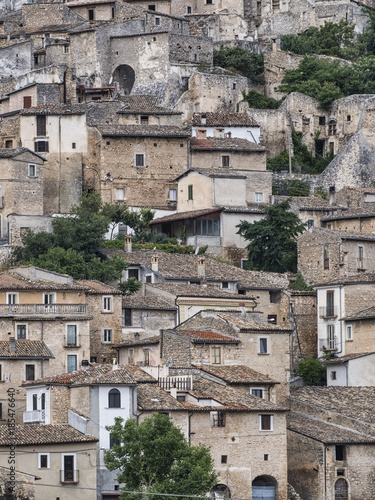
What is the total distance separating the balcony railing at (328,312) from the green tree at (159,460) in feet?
62.7

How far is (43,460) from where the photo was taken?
56.7 meters

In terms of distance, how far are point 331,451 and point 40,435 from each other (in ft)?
39.7

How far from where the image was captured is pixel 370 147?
99062mm

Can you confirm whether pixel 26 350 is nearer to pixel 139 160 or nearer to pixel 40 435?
pixel 40 435

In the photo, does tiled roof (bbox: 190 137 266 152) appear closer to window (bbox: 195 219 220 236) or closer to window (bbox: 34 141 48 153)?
window (bbox: 195 219 220 236)

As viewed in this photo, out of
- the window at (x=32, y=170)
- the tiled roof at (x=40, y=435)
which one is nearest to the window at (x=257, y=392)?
the tiled roof at (x=40, y=435)

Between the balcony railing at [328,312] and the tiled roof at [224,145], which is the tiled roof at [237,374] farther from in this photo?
the tiled roof at [224,145]

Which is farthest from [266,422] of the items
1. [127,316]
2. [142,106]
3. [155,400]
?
[142,106]

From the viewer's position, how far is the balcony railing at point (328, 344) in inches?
2881

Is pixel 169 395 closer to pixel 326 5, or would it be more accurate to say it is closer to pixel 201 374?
pixel 201 374

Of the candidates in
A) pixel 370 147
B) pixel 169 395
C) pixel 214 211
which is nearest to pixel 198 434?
pixel 169 395

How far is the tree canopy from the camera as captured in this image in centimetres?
7694

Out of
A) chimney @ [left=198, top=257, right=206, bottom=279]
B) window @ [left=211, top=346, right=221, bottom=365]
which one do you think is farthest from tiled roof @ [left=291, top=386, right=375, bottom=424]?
chimney @ [left=198, top=257, right=206, bottom=279]

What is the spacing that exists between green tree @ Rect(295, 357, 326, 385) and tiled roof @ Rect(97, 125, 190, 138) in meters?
24.3
